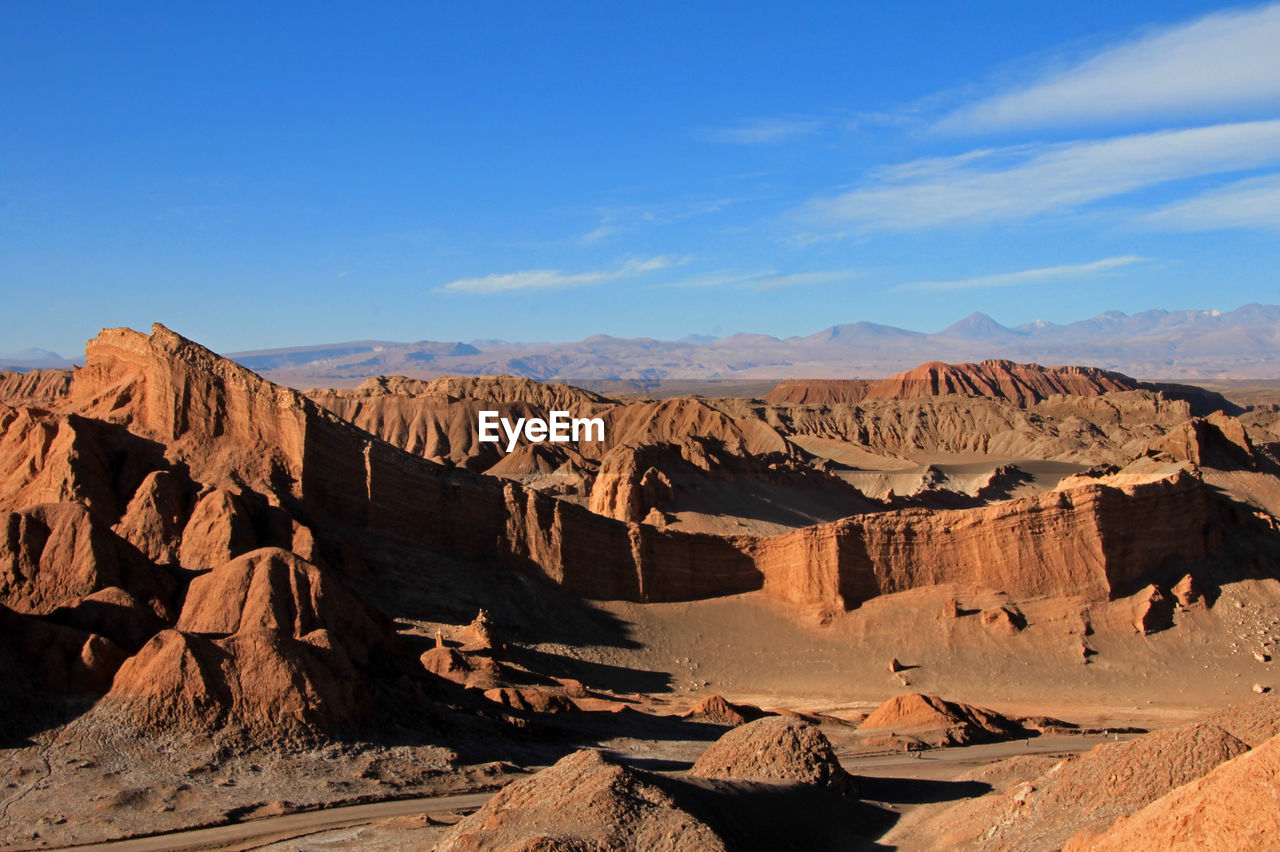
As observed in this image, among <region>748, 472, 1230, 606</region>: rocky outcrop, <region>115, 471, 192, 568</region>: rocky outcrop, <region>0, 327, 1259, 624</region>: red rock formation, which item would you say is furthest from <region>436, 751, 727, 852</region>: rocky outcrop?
<region>748, 472, 1230, 606</region>: rocky outcrop

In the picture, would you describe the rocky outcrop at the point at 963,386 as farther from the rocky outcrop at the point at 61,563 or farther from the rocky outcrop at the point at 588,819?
the rocky outcrop at the point at 588,819

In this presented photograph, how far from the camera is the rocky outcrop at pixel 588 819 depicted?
15.4 metres

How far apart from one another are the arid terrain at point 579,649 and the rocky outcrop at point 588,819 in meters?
0.06

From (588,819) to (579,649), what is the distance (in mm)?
22847

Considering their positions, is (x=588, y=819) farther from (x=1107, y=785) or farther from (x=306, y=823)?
(x=1107, y=785)

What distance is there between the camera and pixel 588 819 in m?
15.9

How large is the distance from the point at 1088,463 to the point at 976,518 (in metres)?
58.9

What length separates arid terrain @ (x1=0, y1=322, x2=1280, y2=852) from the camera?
17.9 m

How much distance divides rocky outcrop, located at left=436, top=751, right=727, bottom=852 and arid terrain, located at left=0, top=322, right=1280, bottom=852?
0.18ft

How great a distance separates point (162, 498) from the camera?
31266mm

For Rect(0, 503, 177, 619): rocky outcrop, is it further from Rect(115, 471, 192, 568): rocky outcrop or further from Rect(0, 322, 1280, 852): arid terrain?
Rect(115, 471, 192, 568): rocky outcrop

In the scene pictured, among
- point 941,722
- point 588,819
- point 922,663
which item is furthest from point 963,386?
point 588,819

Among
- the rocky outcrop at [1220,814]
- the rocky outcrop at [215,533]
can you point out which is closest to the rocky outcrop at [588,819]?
the rocky outcrop at [1220,814]

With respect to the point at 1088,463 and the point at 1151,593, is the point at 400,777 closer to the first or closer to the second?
the point at 1151,593
